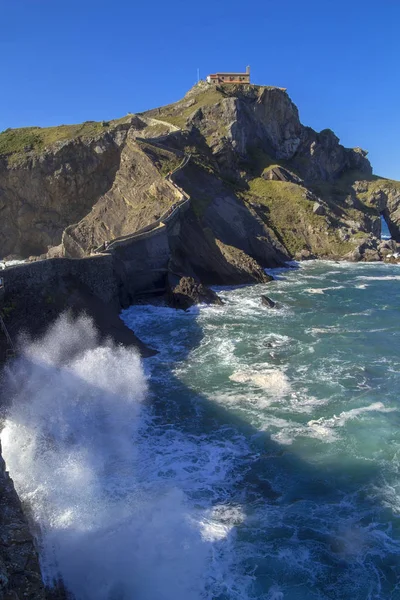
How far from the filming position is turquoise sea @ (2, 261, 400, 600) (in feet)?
38.8

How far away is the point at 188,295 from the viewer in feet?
121

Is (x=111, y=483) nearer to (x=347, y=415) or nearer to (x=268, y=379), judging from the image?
(x=347, y=415)

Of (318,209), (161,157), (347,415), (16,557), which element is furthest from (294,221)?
(16,557)

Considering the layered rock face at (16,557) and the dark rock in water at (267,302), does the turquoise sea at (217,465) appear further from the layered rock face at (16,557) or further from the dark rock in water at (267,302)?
the dark rock in water at (267,302)

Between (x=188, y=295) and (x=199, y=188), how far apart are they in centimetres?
2323

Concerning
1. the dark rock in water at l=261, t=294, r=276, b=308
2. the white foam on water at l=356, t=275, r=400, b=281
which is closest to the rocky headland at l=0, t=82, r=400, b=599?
the dark rock in water at l=261, t=294, r=276, b=308

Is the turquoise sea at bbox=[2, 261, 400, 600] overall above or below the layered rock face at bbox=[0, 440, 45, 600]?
below

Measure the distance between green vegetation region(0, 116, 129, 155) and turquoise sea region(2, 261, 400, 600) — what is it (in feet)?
152

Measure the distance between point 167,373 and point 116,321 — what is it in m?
6.24

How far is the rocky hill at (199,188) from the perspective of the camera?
50.0 m

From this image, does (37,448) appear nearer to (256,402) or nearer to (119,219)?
(256,402)

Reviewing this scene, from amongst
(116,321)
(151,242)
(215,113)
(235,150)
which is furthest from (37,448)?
(215,113)

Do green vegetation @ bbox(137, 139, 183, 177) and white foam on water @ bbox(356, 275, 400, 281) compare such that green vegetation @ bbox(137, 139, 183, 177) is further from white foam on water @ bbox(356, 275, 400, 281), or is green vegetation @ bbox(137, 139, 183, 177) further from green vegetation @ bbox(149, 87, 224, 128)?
white foam on water @ bbox(356, 275, 400, 281)

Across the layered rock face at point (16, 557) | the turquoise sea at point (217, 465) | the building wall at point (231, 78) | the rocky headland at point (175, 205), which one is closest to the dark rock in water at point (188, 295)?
the rocky headland at point (175, 205)
